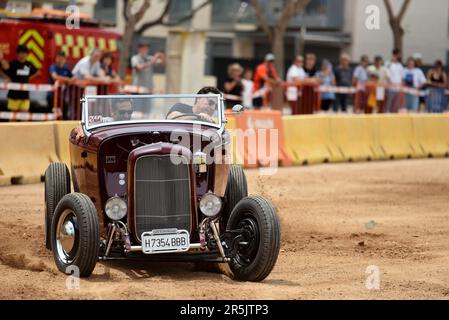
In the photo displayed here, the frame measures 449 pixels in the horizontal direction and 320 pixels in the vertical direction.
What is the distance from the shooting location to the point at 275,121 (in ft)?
62.5

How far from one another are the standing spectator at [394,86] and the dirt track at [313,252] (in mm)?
9415

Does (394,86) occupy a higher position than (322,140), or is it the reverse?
(394,86)

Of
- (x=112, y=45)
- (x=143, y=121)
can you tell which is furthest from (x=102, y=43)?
(x=143, y=121)

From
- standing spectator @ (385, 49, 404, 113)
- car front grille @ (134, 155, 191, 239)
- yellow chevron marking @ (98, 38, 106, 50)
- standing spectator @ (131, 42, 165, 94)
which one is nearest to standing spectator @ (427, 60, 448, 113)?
standing spectator @ (385, 49, 404, 113)

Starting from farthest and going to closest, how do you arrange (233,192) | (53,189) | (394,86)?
1. (394,86)
2. (53,189)
3. (233,192)

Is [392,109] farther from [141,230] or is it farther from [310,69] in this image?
[141,230]

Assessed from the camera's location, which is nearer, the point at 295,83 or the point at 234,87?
the point at 234,87

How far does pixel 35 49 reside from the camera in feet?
76.7

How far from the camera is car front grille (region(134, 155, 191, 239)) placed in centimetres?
871

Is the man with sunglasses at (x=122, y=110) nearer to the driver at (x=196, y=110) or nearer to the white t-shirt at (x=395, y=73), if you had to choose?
the driver at (x=196, y=110)

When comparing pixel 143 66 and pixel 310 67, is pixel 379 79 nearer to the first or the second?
pixel 310 67

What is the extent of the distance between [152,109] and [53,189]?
1132 mm

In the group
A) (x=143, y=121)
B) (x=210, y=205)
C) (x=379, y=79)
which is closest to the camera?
(x=210, y=205)

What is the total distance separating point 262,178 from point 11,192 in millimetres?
4162
